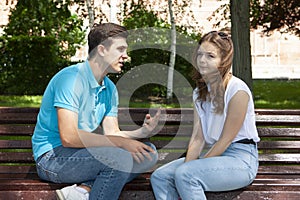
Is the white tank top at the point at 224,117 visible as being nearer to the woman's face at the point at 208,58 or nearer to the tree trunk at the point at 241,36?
the woman's face at the point at 208,58

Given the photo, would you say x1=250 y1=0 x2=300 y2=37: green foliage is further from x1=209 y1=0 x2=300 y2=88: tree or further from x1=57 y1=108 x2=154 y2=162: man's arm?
x1=57 y1=108 x2=154 y2=162: man's arm

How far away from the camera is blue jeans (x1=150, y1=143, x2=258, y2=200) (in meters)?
3.77

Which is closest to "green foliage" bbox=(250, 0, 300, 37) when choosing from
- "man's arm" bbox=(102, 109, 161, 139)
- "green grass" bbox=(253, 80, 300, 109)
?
"green grass" bbox=(253, 80, 300, 109)

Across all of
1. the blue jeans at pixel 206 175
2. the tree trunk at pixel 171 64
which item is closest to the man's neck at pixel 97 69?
the blue jeans at pixel 206 175

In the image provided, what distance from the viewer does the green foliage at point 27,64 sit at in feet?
45.2

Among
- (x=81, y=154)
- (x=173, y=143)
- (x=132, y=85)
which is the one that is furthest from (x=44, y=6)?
(x=81, y=154)

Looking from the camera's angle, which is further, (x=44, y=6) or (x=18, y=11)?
(x=18, y=11)

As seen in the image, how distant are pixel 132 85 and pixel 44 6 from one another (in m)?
2.14

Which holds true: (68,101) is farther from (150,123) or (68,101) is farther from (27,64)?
(27,64)

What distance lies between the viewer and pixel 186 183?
377 centimetres

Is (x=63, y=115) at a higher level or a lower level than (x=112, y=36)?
lower

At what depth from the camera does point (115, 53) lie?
4.01m

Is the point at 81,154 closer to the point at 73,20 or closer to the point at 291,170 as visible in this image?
the point at 291,170

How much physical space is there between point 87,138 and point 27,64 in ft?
33.4
